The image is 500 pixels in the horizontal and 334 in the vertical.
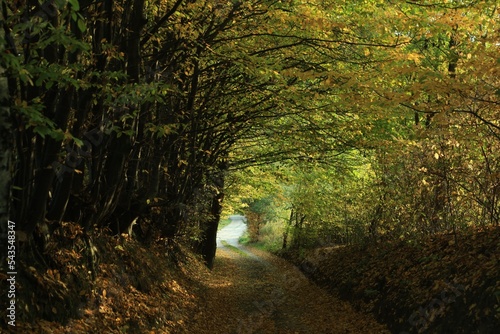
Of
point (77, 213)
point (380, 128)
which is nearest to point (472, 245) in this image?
point (380, 128)

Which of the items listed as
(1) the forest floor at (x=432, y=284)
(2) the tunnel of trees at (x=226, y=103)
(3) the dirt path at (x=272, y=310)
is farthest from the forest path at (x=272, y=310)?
(2) the tunnel of trees at (x=226, y=103)

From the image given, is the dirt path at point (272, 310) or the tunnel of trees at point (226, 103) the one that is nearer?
the tunnel of trees at point (226, 103)

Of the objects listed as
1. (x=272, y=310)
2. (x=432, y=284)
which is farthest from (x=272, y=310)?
(x=432, y=284)

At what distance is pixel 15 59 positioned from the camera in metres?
3.67

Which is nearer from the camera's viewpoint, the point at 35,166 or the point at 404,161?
the point at 35,166

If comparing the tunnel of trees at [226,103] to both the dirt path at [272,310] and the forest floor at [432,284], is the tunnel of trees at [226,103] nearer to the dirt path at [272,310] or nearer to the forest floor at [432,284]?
the forest floor at [432,284]

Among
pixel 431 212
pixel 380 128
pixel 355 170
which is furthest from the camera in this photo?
pixel 355 170

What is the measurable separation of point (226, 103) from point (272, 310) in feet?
22.2

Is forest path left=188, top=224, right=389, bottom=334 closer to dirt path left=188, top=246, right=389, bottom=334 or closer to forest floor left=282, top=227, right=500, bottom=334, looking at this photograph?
dirt path left=188, top=246, right=389, bottom=334

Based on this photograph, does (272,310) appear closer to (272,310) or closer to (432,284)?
(272,310)

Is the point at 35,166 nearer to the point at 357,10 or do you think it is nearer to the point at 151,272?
the point at 151,272

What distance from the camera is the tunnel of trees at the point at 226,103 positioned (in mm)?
5805

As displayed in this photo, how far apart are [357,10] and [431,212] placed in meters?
6.66

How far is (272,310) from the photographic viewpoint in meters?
13.7
